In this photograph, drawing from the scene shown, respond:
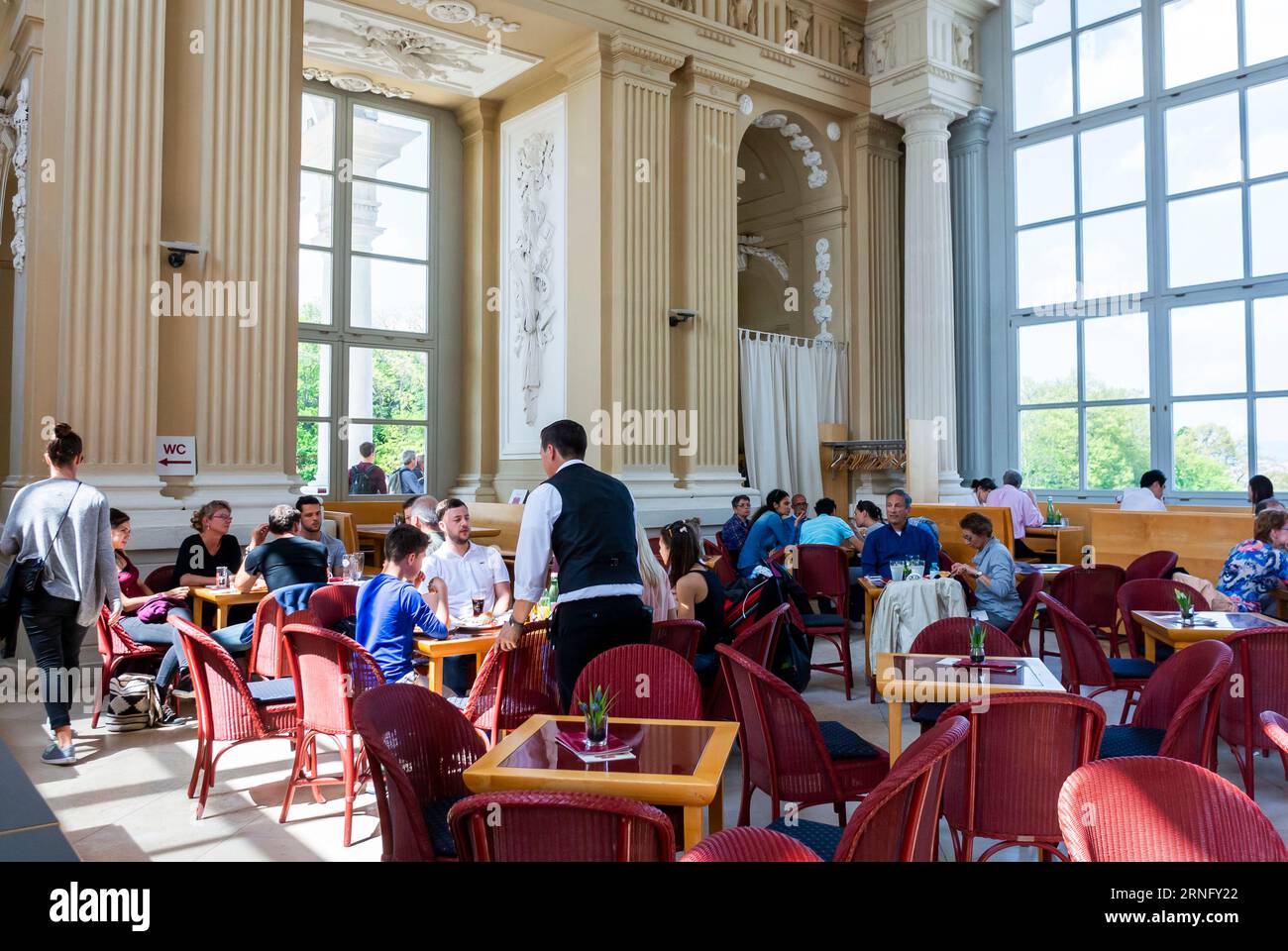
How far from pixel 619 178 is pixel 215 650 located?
638 cm

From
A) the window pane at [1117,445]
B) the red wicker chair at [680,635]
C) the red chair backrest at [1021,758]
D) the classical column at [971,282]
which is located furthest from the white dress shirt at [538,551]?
the classical column at [971,282]

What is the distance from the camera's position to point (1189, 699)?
2.64 meters

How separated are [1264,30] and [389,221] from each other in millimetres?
9030

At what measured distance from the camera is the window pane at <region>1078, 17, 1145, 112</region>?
10055mm

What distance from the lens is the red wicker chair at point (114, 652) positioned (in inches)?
195

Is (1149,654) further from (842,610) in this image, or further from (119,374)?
(119,374)

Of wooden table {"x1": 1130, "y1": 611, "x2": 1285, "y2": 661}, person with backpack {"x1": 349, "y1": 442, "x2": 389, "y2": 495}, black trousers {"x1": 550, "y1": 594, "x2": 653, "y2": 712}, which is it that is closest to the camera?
black trousers {"x1": 550, "y1": 594, "x2": 653, "y2": 712}

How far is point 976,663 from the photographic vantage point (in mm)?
3436

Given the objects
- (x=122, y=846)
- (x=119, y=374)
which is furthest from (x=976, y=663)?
(x=119, y=374)

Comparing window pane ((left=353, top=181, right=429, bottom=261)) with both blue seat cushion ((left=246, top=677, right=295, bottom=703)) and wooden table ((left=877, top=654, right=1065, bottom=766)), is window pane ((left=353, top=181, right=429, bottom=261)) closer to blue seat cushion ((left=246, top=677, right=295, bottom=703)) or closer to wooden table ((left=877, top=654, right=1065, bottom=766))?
blue seat cushion ((left=246, top=677, right=295, bottom=703))

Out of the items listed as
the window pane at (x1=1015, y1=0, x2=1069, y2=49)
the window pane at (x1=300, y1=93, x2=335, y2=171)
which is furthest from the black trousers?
the window pane at (x1=1015, y1=0, x2=1069, y2=49)

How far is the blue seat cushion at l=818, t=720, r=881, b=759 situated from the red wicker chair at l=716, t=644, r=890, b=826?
0.05 meters

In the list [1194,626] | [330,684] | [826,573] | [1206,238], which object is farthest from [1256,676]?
[1206,238]

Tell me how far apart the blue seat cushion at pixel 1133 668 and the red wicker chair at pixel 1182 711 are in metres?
1.07
